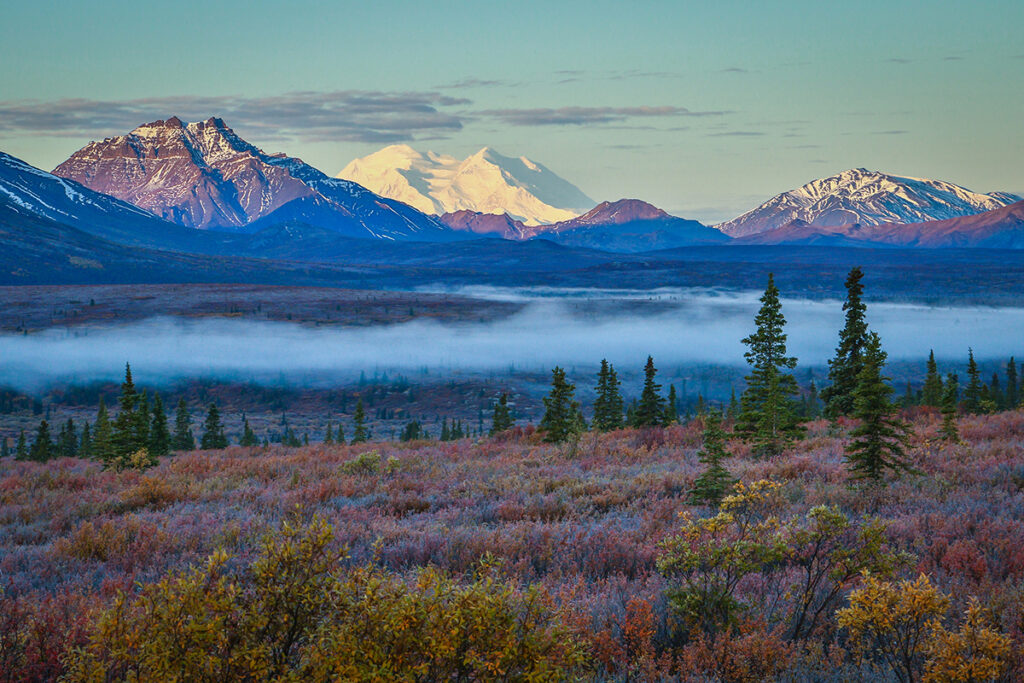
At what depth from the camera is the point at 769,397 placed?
2080cm

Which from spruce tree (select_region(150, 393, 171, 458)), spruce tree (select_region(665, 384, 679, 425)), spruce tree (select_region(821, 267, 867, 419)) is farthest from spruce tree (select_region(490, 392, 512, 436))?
spruce tree (select_region(821, 267, 867, 419))

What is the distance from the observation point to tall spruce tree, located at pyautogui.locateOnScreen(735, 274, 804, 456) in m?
19.0

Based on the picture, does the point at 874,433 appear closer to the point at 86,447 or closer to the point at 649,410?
the point at 649,410

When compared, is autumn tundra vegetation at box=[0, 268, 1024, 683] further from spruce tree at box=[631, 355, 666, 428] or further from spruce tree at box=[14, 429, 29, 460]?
spruce tree at box=[14, 429, 29, 460]

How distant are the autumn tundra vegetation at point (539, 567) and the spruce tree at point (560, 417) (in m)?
4.60

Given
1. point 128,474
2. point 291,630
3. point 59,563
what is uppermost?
point 291,630

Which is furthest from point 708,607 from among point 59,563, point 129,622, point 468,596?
point 59,563

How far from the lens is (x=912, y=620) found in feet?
16.4

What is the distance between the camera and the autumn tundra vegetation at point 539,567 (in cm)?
416

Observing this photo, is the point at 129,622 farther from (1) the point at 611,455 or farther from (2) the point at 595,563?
(1) the point at 611,455

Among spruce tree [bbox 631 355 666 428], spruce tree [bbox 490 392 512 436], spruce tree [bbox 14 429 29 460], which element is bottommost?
spruce tree [bbox 14 429 29 460]

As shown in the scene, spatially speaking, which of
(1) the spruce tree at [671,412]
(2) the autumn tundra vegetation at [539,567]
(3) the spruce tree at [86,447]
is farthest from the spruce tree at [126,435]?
(1) the spruce tree at [671,412]

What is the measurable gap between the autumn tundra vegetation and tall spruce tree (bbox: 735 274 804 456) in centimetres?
77

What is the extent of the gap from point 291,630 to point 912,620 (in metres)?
4.38
